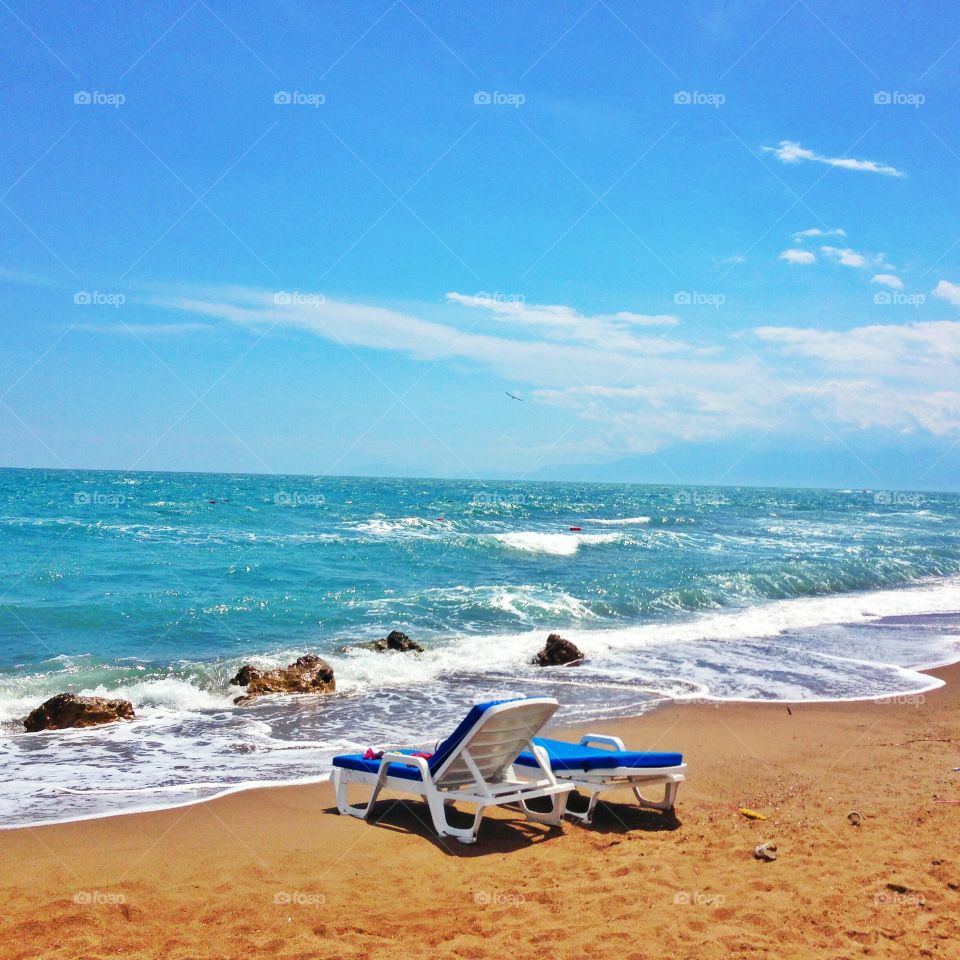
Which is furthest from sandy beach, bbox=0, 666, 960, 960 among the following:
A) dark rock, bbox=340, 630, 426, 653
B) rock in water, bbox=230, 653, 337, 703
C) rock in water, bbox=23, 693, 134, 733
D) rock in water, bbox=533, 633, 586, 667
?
dark rock, bbox=340, 630, 426, 653

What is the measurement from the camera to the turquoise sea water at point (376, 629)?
31.2 feet

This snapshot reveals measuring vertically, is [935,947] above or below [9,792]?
above

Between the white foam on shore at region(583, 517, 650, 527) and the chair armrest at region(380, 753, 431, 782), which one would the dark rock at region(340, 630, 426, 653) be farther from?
the white foam on shore at region(583, 517, 650, 527)

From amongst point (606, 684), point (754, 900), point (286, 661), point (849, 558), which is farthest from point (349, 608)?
point (849, 558)

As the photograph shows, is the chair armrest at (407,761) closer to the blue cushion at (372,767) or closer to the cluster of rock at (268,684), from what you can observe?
the blue cushion at (372,767)

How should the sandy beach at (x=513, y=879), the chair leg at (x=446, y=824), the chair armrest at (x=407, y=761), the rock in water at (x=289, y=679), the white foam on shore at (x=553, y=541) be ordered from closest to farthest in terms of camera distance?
the sandy beach at (x=513, y=879) < the chair leg at (x=446, y=824) < the chair armrest at (x=407, y=761) < the rock in water at (x=289, y=679) < the white foam on shore at (x=553, y=541)

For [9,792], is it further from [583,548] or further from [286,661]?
[583,548]

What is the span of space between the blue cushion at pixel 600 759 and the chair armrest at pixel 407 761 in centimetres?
91

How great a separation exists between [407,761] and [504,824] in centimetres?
94

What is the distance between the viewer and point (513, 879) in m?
5.74

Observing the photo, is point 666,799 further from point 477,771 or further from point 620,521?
point 620,521

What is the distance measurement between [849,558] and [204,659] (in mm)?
25350

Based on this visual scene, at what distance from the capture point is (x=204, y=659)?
48.2 ft

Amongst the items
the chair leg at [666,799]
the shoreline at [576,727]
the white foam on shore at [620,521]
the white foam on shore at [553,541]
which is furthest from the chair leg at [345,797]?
the white foam on shore at [620,521]
